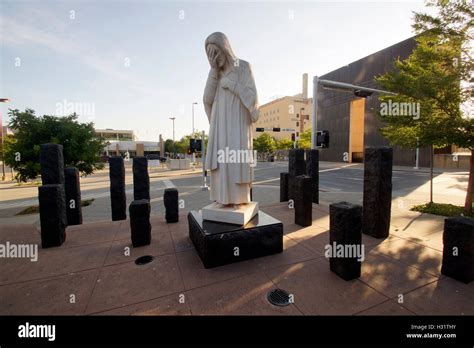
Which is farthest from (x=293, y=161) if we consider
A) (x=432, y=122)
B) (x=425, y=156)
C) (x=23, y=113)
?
(x=425, y=156)

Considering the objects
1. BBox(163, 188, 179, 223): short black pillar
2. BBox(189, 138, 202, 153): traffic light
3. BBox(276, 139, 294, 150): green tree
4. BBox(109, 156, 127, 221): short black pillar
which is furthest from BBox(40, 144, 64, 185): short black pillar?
BBox(276, 139, 294, 150): green tree

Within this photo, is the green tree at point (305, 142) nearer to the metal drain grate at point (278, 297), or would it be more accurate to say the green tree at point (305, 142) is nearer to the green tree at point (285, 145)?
the green tree at point (285, 145)

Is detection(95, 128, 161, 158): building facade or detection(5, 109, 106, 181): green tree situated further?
detection(95, 128, 161, 158): building facade

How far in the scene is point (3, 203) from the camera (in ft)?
39.5

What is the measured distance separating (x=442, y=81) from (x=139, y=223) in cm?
892

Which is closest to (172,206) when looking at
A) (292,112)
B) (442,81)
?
(442,81)

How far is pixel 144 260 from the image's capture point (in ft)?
14.0

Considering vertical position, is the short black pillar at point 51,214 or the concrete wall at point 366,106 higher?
the concrete wall at point 366,106

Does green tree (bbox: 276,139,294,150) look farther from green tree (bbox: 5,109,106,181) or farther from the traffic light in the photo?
green tree (bbox: 5,109,106,181)

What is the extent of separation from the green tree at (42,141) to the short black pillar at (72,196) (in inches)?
174

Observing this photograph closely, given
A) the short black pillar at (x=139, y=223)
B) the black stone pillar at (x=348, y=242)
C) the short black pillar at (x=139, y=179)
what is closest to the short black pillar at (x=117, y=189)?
the short black pillar at (x=139, y=179)

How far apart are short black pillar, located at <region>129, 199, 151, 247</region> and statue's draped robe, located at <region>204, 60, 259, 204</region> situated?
1760 millimetres

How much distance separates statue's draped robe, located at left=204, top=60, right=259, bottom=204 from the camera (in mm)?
4314

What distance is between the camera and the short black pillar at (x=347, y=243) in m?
3.45
